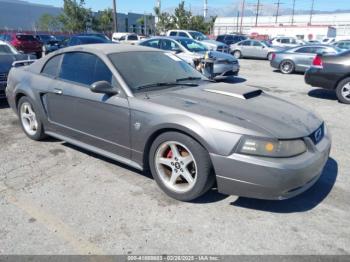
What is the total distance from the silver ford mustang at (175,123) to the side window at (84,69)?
0.01m

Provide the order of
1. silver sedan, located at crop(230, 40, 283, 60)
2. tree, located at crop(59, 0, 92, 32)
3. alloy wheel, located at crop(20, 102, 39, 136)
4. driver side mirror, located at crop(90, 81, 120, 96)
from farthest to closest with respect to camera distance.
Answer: tree, located at crop(59, 0, 92, 32), silver sedan, located at crop(230, 40, 283, 60), alloy wheel, located at crop(20, 102, 39, 136), driver side mirror, located at crop(90, 81, 120, 96)

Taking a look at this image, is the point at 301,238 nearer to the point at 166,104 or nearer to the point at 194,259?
the point at 194,259

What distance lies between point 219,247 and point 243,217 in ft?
1.74

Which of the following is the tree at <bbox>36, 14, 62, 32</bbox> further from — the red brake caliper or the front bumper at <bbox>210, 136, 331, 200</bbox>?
the front bumper at <bbox>210, 136, 331, 200</bbox>

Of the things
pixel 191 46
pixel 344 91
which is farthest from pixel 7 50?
pixel 344 91

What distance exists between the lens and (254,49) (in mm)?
22234

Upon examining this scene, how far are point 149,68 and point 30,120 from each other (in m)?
2.29

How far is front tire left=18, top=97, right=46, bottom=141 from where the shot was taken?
4807 mm

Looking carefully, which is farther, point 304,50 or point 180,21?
point 180,21

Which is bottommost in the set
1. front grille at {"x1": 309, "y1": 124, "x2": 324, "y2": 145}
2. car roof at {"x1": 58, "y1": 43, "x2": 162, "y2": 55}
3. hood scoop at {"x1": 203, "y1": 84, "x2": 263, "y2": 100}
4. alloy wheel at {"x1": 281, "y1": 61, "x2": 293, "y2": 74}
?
alloy wheel at {"x1": 281, "y1": 61, "x2": 293, "y2": 74}

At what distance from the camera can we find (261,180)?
2.79 m

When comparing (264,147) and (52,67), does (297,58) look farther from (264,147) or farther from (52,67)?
(264,147)

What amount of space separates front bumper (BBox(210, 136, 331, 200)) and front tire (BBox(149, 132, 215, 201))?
5.3 inches

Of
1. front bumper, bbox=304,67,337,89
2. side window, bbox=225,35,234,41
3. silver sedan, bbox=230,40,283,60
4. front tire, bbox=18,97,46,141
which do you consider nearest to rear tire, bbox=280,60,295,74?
front bumper, bbox=304,67,337,89
